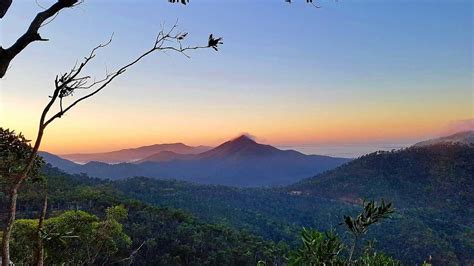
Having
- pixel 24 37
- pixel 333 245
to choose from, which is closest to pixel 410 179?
pixel 333 245

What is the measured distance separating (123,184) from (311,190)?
66546 millimetres

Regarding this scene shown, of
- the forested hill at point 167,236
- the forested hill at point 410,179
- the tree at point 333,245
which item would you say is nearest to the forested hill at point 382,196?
the forested hill at point 410,179

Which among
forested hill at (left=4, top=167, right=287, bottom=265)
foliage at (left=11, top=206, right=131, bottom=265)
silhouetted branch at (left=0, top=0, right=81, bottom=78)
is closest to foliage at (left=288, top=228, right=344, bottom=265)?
silhouetted branch at (left=0, top=0, right=81, bottom=78)

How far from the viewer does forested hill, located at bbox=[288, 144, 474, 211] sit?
→ 108 meters

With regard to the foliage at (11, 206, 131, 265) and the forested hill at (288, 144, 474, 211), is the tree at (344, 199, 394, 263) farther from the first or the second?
the forested hill at (288, 144, 474, 211)

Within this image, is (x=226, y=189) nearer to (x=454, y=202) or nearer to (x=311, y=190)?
(x=311, y=190)

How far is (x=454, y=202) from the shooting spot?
10206 centimetres

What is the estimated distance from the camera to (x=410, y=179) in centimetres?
12231

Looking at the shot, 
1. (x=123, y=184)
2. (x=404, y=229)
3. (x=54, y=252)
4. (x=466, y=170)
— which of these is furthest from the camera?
(x=466, y=170)

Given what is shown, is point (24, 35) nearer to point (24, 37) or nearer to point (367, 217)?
point (24, 37)

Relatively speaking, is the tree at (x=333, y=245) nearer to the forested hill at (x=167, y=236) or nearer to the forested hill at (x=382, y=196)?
the forested hill at (x=167, y=236)

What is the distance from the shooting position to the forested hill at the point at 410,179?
107750 mm

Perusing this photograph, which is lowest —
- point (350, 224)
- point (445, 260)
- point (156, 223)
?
point (445, 260)

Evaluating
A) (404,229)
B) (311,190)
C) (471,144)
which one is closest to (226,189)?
(311,190)
